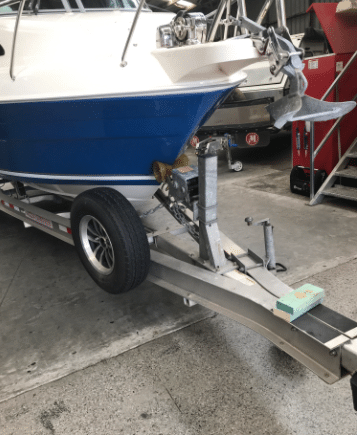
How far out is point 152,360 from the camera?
65.1 inches

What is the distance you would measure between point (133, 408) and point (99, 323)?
24.0 inches

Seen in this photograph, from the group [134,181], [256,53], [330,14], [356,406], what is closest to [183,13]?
[256,53]

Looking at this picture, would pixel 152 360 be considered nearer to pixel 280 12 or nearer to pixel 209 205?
pixel 209 205

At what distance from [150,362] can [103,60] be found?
1461mm

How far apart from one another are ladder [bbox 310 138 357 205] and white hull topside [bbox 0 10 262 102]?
6.09ft

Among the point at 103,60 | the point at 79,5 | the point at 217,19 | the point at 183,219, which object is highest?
the point at 79,5

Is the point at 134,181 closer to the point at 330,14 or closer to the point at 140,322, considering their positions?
the point at 140,322

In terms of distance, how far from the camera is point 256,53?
146 centimetres

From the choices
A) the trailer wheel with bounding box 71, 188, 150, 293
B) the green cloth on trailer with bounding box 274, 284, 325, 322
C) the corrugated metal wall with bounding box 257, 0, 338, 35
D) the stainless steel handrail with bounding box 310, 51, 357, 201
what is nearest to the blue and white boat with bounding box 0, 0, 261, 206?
the trailer wheel with bounding box 71, 188, 150, 293

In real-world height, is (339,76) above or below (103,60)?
below

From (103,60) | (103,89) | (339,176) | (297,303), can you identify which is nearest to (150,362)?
(297,303)

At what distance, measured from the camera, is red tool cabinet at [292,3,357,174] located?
3.39 metres

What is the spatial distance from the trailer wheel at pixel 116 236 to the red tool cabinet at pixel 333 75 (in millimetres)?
2531

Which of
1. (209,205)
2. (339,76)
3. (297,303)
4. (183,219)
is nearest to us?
(297,303)
